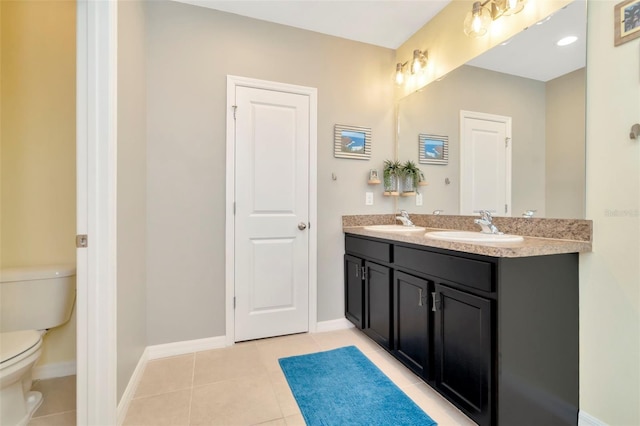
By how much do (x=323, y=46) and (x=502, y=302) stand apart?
2.36 meters

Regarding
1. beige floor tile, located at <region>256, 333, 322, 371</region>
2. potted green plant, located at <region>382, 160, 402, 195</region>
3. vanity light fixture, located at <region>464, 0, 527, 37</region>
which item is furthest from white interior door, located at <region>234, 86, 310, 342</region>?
vanity light fixture, located at <region>464, 0, 527, 37</region>

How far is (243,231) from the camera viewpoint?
7.38 ft

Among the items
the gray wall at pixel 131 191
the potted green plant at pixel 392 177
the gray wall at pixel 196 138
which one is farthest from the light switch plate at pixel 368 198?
the gray wall at pixel 131 191

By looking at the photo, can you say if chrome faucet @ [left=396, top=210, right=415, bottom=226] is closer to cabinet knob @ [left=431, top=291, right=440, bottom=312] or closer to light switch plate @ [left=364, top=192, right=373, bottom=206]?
light switch plate @ [left=364, top=192, right=373, bottom=206]

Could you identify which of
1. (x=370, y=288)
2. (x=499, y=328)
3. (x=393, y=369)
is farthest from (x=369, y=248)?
(x=499, y=328)

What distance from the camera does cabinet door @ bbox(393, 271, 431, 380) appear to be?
1.60 m

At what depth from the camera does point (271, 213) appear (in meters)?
2.33

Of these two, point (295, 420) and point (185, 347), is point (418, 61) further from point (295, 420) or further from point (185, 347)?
point (185, 347)

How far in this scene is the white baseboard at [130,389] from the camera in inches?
55.6

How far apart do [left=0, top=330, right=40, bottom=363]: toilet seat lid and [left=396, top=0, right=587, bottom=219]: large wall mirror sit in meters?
2.61

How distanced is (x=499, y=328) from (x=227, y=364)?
167cm

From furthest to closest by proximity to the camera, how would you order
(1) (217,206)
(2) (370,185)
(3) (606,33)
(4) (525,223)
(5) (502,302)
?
(2) (370,185) → (1) (217,206) → (4) (525,223) → (3) (606,33) → (5) (502,302)

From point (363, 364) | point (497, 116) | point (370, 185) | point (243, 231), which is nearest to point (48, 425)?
point (243, 231)

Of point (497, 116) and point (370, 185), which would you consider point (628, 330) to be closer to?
point (497, 116)
